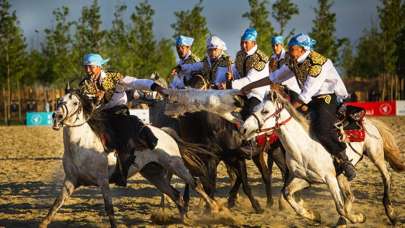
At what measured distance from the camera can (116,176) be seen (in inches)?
325

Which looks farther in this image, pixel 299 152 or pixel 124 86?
pixel 124 86

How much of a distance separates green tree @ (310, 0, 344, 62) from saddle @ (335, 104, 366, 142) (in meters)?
29.2

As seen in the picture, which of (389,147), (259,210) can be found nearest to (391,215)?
(389,147)

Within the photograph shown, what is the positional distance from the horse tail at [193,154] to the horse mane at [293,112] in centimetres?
199

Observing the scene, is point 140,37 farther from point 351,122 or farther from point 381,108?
point 351,122

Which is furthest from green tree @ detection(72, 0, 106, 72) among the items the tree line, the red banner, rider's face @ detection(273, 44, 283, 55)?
rider's face @ detection(273, 44, 283, 55)

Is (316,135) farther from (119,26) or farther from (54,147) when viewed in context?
(119,26)

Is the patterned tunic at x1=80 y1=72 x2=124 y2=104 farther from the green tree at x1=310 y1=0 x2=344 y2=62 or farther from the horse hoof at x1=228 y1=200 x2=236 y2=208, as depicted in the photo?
the green tree at x1=310 y1=0 x2=344 y2=62

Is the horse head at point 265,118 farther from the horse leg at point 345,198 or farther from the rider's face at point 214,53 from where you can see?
the rider's face at point 214,53

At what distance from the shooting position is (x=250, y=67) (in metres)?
9.41

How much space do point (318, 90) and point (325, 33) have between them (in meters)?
30.8

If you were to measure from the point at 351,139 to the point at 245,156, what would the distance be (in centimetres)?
167

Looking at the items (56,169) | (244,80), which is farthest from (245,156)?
(56,169)

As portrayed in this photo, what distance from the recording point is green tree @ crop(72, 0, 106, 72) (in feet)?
126
